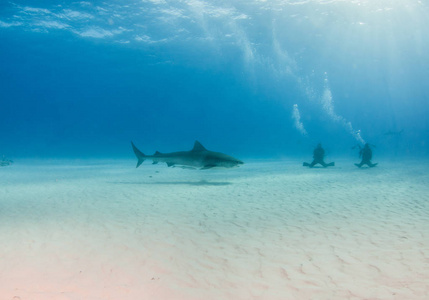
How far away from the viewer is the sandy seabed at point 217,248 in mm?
3402

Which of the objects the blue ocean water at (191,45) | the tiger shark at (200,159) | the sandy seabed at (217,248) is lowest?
the sandy seabed at (217,248)

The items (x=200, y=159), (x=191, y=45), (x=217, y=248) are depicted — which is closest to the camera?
(x=217, y=248)

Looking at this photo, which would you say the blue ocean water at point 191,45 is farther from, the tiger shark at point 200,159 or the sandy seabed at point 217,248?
the sandy seabed at point 217,248

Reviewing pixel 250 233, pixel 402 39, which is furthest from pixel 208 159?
pixel 402 39

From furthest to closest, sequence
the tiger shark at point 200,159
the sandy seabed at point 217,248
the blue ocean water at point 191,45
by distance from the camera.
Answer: the blue ocean water at point 191,45 < the tiger shark at point 200,159 < the sandy seabed at point 217,248

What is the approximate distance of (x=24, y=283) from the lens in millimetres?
3504

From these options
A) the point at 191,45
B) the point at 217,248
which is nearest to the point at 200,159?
the point at 217,248

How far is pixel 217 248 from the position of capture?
477 centimetres

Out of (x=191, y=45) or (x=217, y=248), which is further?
(x=191, y=45)

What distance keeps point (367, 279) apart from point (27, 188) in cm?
1338

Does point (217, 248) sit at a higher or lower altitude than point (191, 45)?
lower

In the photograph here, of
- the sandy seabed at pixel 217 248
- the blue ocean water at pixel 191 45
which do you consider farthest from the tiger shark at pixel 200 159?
the blue ocean water at pixel 191 45

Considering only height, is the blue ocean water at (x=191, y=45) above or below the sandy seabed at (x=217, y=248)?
above

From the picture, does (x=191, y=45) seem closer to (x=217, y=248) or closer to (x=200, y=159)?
(x=200, y=159)
